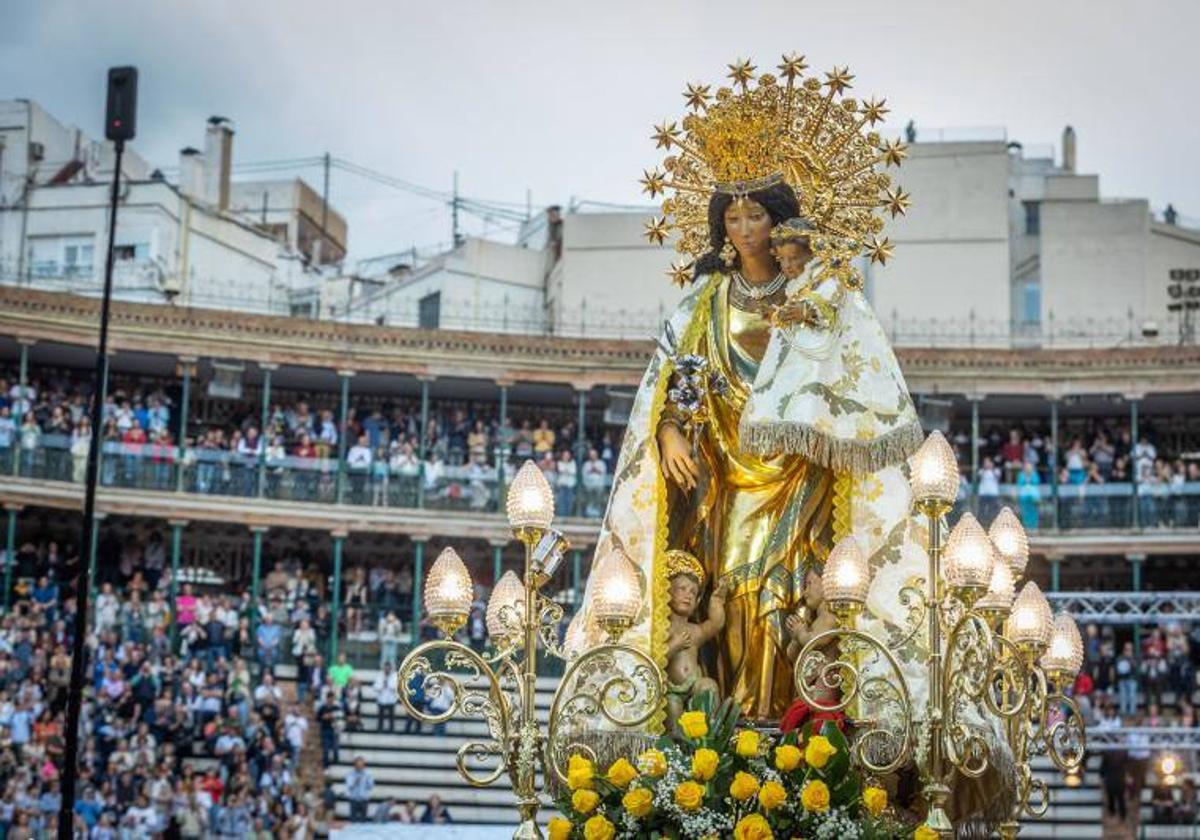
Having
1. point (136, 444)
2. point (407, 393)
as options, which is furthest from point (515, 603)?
point (407, 393)

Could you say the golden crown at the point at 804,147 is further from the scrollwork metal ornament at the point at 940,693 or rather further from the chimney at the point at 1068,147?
the chimney at the point at 1068,147

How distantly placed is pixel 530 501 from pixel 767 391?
2269mm

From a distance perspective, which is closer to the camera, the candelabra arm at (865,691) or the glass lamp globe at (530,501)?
the candelabra arm at (865,691)

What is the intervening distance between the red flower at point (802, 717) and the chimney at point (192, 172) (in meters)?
42.5

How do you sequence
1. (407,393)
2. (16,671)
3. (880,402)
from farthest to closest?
(407,393)
(16,671)
(880,402)

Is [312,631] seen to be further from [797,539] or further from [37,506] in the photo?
[797,539]

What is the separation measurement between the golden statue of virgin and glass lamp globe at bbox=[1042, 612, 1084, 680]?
1011mm

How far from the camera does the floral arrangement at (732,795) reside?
10.3 metres

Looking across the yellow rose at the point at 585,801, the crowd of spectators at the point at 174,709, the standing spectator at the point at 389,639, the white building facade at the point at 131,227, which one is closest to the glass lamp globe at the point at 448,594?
the yellow rose at the point at 585,801

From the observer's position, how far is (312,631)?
3522 centimetres

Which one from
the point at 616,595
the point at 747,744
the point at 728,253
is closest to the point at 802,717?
the point at 616,595

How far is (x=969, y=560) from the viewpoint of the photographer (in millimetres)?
11125

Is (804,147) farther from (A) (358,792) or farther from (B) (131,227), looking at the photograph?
(B) (131,227)

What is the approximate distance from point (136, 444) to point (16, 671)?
8156mm
